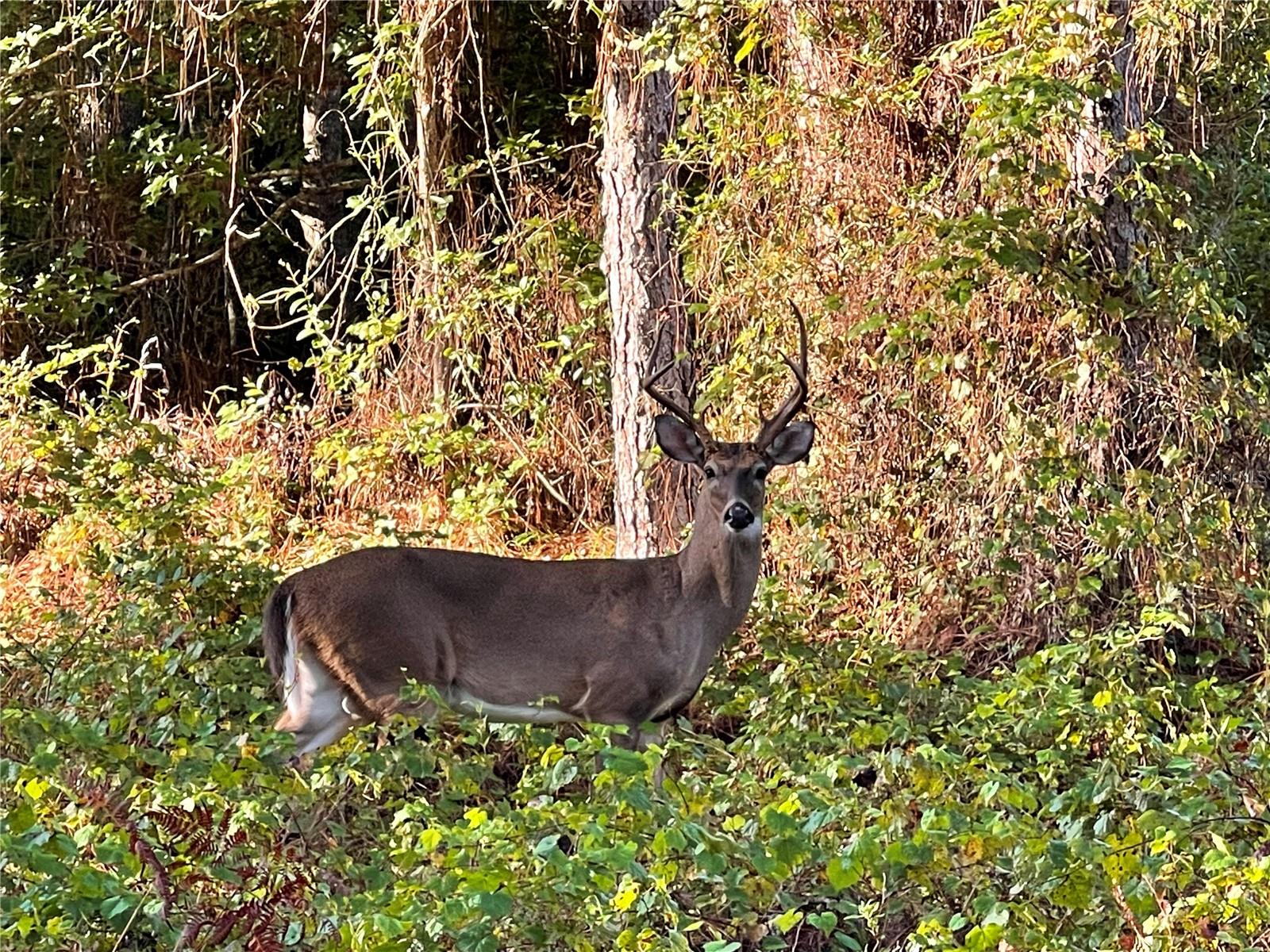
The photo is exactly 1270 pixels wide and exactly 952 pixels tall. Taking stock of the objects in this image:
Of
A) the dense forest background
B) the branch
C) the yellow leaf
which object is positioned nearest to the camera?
the yellow leaf

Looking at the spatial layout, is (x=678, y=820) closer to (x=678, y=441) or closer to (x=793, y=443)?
(x=678, y=441)

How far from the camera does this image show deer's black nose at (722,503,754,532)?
6.68 metres

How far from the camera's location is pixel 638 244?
8.51 metres

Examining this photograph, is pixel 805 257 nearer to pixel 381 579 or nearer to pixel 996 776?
pixel 381 579

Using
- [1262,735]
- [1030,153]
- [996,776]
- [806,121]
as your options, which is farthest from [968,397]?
[996,776]

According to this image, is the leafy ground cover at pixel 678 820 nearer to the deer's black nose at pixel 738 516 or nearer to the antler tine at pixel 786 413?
the deer's black nose at pixel 738 516

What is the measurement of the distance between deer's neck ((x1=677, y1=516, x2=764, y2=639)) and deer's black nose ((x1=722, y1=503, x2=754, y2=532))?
12cm

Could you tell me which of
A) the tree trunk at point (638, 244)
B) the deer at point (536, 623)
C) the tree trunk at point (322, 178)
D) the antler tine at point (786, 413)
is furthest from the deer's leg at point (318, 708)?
the tree trunk at point (322, 178)

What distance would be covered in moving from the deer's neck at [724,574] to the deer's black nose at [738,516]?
0.39 feet

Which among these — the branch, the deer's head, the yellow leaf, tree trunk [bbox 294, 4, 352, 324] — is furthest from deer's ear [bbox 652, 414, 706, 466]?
the branch

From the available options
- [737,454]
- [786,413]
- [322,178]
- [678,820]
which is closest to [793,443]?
[786,413]

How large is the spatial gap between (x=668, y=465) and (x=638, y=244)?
100 centimetres

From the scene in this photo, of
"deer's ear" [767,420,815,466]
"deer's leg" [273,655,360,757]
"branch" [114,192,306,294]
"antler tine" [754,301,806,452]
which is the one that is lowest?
"deer's leg" [273,655,360,757]

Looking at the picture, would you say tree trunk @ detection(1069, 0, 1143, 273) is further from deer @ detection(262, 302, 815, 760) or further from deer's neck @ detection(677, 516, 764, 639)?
deer's neck @ detection(677, 516, 764, 639)
